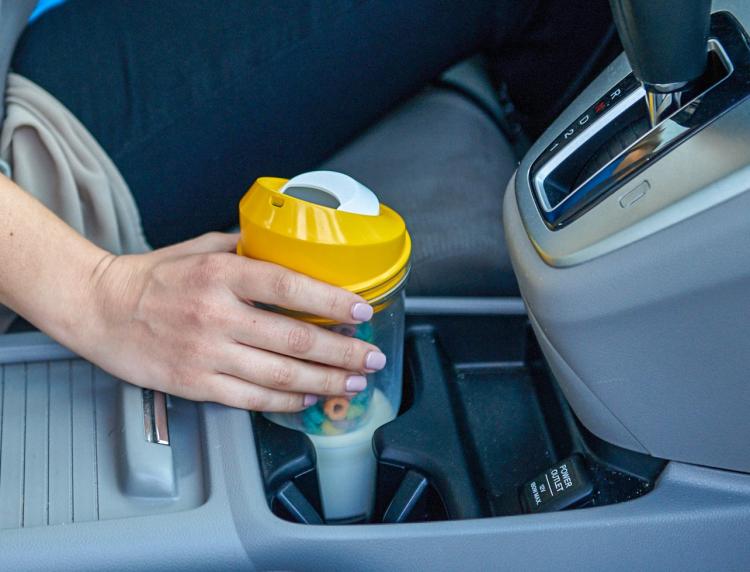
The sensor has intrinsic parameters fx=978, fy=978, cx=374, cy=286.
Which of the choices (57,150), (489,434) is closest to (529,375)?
(489,434)

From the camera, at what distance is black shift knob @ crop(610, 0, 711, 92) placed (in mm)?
499

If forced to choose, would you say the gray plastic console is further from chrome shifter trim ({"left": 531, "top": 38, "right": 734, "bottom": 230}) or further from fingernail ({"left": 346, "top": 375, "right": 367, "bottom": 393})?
fingernail ({"left": 346, "top": 375, "right": 367, "bottom": 393})

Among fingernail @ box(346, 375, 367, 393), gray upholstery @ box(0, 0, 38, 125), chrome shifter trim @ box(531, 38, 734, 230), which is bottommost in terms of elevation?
fingernail @ box(346, 375, 367, 393)

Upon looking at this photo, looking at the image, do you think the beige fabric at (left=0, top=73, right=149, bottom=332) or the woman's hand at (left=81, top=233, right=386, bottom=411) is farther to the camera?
the beige fabric at (left=0, top=73, right=149, bottom=332)

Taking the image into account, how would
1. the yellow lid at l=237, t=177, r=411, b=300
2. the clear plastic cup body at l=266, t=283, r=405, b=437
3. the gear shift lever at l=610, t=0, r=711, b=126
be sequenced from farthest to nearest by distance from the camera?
1. the clear plastic cup body at l=266, t=283, r=405, b=437
2. the yellow lid at l=237, t=177, r=411, b=300
3. the gear shift lever at l=610, t=0, r=711, b=126

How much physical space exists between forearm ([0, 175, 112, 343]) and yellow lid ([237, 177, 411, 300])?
16cm

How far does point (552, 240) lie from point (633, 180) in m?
0.06

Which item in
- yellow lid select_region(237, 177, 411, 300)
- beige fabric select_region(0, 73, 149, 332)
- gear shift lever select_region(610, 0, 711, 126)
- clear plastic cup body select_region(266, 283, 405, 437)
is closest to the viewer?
gear shift lever select_region(610, 0, 711, 126)

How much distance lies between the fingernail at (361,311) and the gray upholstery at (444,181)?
0.22 metres

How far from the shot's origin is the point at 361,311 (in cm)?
65

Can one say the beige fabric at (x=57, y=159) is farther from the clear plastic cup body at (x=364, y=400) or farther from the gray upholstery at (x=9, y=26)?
the clear plastic cup body at (x=364, y=400)

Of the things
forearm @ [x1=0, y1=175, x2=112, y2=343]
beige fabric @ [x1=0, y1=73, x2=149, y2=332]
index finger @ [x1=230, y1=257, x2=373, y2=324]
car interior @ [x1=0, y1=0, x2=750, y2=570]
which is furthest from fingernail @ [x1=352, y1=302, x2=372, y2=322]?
beige fabric @ [x1=0, y1=73, x2=149, y2=332]

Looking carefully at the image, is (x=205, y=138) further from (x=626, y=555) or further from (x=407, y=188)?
(x=626, y=555)

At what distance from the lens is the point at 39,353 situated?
78 centimetres
